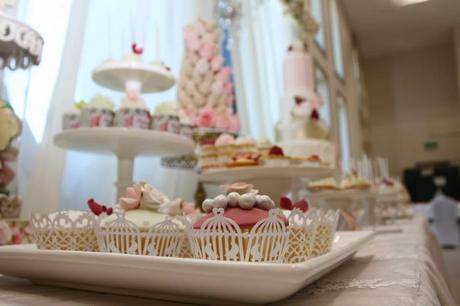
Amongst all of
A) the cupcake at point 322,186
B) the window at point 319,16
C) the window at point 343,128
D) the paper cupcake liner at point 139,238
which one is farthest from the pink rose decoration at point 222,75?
the window at point 343,128

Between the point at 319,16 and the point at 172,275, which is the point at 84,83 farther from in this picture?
the point at 319,16

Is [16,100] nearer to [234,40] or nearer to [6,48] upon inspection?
[6,48]

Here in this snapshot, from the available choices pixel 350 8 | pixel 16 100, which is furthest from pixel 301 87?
pixel 16 100

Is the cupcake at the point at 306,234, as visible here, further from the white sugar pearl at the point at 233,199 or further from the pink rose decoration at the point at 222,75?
the pink rose decoration at the point at 222,75

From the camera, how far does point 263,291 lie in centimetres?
26

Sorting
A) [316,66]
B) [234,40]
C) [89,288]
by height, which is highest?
[316,66]

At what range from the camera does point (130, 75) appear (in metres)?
0.79

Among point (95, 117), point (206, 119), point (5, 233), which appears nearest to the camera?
point (5, 233)

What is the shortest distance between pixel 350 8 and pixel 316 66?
71.3 inches

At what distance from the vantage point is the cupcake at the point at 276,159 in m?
0.76

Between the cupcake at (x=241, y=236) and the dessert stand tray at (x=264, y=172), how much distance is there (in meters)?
0.40

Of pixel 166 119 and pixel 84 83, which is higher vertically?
pixel 84 83

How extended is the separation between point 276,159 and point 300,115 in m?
0.40

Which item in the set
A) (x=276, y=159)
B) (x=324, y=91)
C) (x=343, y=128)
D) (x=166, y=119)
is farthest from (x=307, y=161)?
(x=343, y=128)
